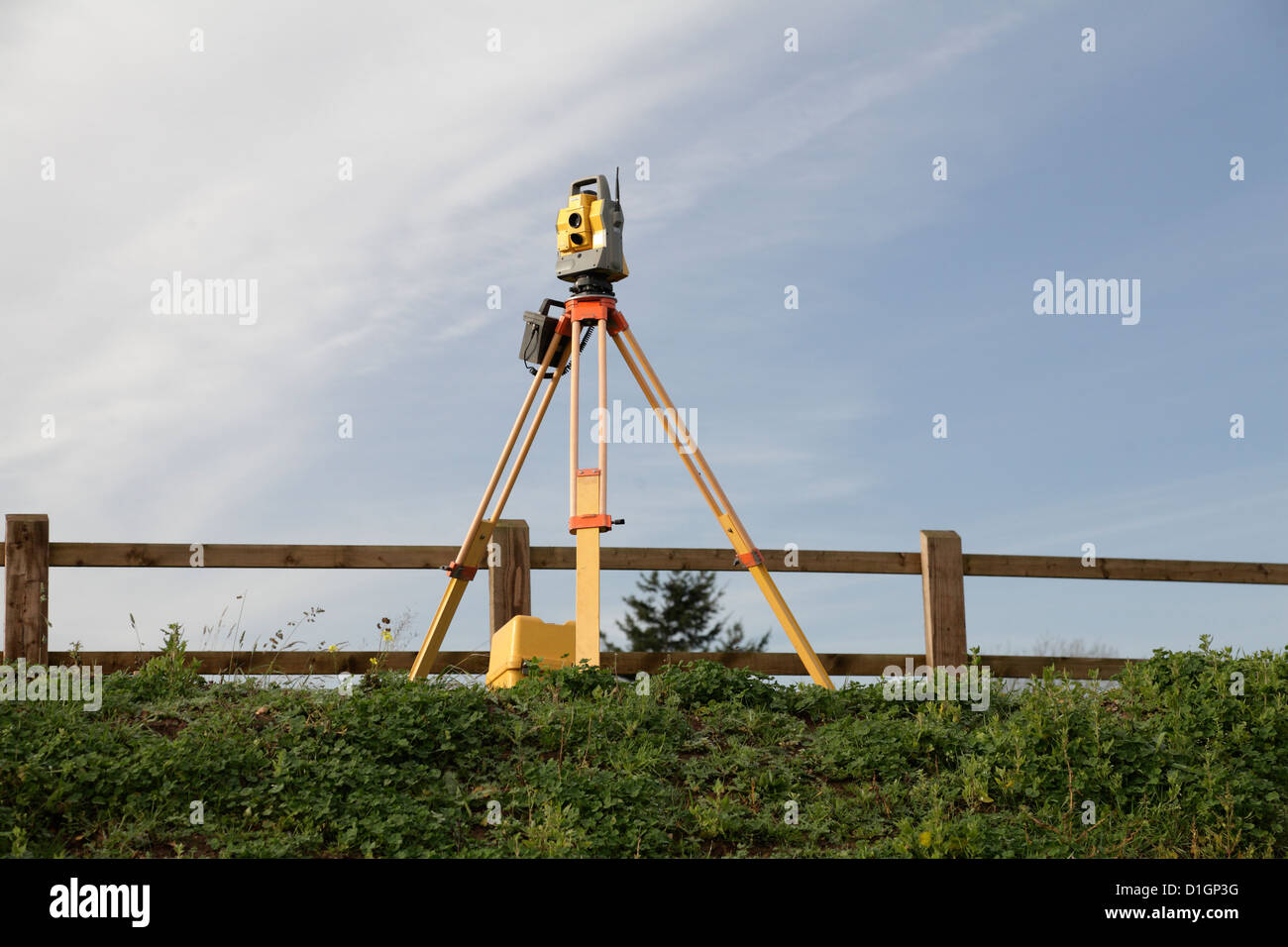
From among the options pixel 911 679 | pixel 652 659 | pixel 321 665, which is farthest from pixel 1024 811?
pixel 321 665

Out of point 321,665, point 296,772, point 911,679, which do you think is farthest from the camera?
point 321,665

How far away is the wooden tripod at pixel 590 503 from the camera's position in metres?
7.08

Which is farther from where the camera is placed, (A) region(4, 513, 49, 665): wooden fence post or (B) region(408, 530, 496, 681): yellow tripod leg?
(A) region(4, 513, 49, 665): wooden fence post

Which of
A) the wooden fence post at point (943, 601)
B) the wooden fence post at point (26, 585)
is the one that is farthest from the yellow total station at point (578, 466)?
the wooden fence post at point (26, 585)

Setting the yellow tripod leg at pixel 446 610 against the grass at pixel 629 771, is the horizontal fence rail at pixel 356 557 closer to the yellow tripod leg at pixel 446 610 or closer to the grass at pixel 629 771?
the yellow tripod leg at pixel 446 610

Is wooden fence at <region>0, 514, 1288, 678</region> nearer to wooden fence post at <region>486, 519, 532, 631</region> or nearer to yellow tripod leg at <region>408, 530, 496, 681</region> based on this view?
wooden fence post at <region>486, 519, 532, 631</region>

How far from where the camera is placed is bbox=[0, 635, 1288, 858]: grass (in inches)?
198

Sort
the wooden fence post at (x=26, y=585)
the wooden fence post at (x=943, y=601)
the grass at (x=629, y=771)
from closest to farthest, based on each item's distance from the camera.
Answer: the grass at (x=629, y=771) → the wooden fence post at (x=26, y=585) → the wooden fence post at (x=943, y=601)

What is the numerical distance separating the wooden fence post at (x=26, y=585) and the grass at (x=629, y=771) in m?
1.98

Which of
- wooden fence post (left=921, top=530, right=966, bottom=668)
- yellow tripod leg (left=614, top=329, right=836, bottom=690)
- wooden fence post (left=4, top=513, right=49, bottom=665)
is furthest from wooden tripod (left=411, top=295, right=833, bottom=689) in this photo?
wooden fence post (left=4, top=513, right=49, bottom=665)

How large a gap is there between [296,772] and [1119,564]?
7.01 meters

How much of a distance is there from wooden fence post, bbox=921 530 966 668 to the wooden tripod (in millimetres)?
Answer: 1925
